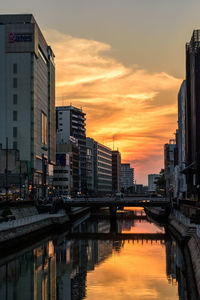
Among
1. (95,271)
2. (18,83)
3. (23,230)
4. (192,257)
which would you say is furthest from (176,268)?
(18,83)

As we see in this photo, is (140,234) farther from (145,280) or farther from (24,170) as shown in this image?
(24,170)

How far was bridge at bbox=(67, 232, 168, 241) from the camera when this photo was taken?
10150cm

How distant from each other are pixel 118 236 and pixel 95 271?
46.5 metres

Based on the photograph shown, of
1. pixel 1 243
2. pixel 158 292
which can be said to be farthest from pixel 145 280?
pixel 1 243

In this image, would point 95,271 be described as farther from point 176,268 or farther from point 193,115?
point 193,115

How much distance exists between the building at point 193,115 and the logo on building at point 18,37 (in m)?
66.5

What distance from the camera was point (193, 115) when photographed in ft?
506

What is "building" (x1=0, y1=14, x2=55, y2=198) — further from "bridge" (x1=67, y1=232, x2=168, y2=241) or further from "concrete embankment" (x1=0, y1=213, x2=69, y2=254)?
"bridge" (x1=67, y1=232, x2=168, y2=241)

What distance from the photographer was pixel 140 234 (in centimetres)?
10931

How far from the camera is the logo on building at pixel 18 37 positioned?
647ft

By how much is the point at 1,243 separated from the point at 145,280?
78.1ft

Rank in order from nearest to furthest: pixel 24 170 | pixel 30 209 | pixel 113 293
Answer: pixel 113 293
pixel 30 209
pixel 24 170

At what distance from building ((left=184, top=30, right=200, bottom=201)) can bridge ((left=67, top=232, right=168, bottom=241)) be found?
37.1 meters

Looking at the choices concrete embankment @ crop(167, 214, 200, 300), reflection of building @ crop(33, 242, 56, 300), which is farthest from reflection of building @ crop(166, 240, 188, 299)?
reflection of building @ crop(33, 242, 56, 300)
